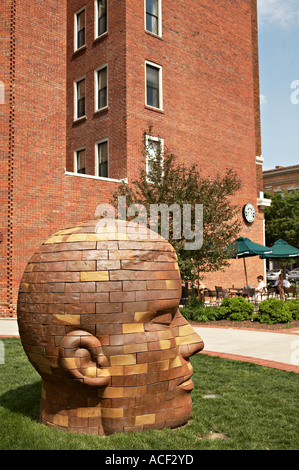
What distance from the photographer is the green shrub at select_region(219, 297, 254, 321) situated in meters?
13.3

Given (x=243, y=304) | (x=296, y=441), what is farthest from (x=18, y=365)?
(x=243, y=304)

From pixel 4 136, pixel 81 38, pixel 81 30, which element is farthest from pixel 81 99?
pixel 4 136

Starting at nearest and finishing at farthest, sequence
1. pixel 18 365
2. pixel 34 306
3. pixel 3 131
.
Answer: pixel 34 306 < pixel 18 365 < pixel 3 131

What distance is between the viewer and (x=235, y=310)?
1348 cm

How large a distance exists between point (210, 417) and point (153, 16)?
67.6ft

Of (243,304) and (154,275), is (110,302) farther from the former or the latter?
(243,304)

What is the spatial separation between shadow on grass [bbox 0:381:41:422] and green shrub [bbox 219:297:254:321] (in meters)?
8.40

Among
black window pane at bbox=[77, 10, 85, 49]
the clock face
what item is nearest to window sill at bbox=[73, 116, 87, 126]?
black window pane at bbox=[77, 10, 85, 49]

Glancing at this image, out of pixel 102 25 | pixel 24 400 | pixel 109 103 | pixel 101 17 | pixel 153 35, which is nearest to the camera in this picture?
pixel 24 400

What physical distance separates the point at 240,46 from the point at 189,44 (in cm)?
488

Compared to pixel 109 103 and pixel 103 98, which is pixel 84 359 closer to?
pixel 109 103

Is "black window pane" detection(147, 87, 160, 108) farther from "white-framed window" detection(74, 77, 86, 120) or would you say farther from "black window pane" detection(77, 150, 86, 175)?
"black window pane" detection(77, 150, 86, 175)

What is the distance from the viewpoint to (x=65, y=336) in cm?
373

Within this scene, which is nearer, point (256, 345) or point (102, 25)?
point (256, 345)
